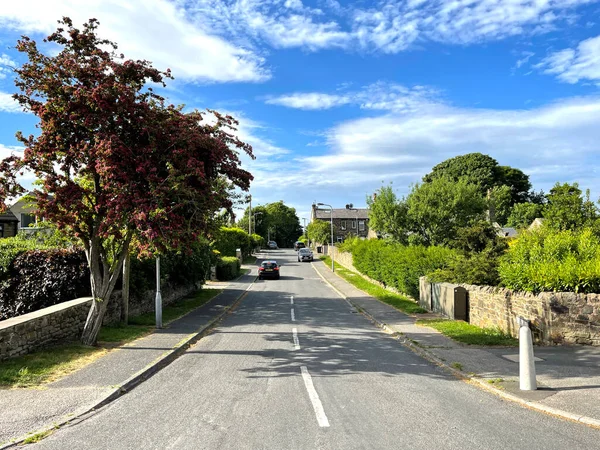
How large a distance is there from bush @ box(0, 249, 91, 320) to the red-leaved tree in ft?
10.9

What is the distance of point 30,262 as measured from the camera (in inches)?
548

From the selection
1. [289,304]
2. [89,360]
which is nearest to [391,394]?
[89,360]

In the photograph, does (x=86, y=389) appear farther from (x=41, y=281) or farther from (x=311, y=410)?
(x=41, y=281)

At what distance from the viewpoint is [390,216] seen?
33125 millimetres

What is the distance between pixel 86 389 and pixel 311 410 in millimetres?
3682

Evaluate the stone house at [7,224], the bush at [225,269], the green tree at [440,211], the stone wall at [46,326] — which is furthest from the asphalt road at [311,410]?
the stone house at [7,224]

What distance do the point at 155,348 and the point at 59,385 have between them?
325cm

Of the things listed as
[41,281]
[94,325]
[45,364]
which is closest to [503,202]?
[41,281]

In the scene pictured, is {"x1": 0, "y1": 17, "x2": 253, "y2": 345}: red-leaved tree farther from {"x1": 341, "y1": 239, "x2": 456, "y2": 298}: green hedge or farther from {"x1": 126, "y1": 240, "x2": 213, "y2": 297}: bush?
{"x1": 341, "y1": 239, "x2": 456, "y2": 298}: green hedge

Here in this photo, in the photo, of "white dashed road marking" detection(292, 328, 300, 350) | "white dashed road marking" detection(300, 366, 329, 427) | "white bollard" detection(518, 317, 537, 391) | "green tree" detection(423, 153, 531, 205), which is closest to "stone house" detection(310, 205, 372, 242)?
"green tree" detection(423, 153, 531, 205)

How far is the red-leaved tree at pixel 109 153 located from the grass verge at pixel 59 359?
30.1 inches

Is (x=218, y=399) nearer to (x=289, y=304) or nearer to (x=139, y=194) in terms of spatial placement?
(x=139, y=194)

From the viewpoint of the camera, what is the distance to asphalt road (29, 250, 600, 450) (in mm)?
5254

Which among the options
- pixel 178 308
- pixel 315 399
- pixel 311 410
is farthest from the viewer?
pixel 178 308
